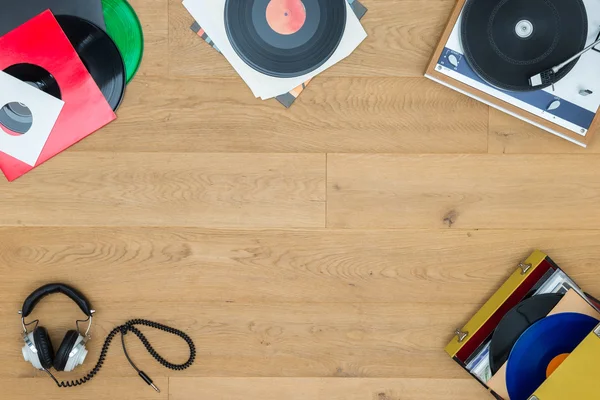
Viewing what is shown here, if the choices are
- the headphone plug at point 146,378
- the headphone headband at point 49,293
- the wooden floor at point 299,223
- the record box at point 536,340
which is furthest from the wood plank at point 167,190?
the record box at point 536,340

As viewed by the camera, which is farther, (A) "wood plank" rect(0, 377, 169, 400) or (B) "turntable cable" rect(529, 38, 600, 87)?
(A) "wood plank" rect(0, 377, 169, 400)

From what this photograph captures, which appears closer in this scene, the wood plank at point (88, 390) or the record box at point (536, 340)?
the record box at point (536, 340)

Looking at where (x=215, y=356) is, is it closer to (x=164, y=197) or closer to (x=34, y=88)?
(x=164, y=197)

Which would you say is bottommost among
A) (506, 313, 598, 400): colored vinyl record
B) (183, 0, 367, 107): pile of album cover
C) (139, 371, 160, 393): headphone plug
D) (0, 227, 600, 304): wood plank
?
(139, 371, 160, 393): headphone plug

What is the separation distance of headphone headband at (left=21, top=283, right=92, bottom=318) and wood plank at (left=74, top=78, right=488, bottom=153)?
0.27 m

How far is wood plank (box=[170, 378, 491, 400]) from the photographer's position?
1.09m

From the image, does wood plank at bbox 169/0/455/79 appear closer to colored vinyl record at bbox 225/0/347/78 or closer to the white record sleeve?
colored vinyl record at bbox 225/0/347/78

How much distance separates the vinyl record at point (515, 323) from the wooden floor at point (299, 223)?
10cm

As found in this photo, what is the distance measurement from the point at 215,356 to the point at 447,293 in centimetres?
49

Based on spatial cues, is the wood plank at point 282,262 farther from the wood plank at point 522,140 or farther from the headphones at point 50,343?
the wood plank at point 522,140

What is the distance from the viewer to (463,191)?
1.08 metres

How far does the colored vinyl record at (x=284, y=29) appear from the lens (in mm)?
1023

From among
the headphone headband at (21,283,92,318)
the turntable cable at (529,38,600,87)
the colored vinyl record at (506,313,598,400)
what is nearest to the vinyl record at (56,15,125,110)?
the headphone headband at (21,283,92,318)

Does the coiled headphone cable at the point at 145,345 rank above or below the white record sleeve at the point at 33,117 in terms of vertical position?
below
